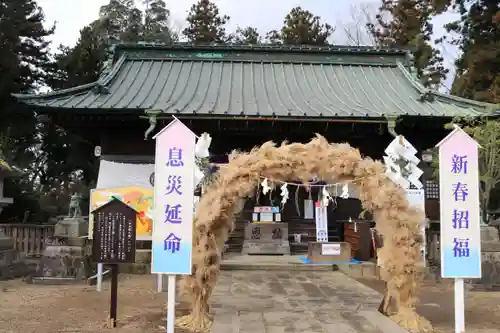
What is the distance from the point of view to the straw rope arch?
20.2 ft

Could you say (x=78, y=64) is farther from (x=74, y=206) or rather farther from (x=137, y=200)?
(x=137, y=200)

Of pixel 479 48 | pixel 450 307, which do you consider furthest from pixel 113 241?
pixel 479 48

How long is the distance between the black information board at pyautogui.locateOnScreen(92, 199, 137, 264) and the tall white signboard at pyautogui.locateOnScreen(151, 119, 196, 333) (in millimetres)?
960

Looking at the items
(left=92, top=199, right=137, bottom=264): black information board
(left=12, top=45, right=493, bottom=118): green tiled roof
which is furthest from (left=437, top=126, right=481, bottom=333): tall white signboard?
(left=12, top=45, right=493, bottom=118): green tiled roof

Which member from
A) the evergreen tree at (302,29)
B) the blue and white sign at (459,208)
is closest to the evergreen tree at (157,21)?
the evergreen tree at (302,29)

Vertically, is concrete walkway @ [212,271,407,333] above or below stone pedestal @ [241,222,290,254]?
below

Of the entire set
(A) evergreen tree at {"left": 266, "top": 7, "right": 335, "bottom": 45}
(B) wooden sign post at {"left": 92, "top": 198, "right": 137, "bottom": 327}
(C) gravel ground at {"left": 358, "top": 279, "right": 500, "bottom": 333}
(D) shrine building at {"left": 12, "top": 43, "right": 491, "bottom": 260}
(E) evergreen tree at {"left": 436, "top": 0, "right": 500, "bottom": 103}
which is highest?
(A) evergreen tree at {"left": 266, "top": 7, "right": 335, "bottom": 45}

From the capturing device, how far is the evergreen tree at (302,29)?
98.0 feet

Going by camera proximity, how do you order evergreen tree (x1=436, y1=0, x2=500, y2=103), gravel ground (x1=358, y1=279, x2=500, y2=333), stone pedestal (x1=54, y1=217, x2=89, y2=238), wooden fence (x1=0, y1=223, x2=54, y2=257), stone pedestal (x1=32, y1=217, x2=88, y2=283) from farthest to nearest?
1. evergreen tree (x1=436, y1=0, x2=500, y2=103)
2. wooden fence (x1=0, y1=223, x2=54, y2=257)
3. stone pedestal (x1=54, y1=217, x2=89, y2=238)
4. stone pedestal (x1=32, y1=217, x2=88, y2=283)
5. gravel ground (x1=358, y1=279, x2=500, y2=333)

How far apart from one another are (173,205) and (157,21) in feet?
112

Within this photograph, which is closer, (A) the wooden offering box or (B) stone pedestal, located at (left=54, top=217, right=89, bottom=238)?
(B) stone pedestal, located at (left=54, top=217, right=89, bottom=238)

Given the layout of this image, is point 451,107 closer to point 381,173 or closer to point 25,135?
point 381,173

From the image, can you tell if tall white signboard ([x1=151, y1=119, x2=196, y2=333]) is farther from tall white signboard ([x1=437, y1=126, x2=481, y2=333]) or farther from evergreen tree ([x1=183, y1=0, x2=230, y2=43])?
evergreen tree ([x1=183, y1=0, x2=230, y2=43])

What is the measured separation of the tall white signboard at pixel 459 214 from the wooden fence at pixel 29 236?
1096 centimetres
